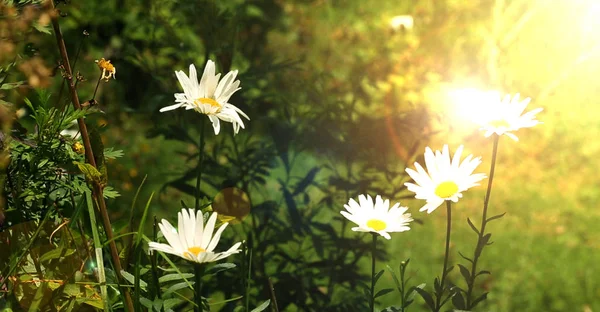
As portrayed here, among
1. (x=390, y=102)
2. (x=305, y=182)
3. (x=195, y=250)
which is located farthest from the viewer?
(x=390, y=102)

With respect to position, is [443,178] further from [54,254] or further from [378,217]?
[54,254]

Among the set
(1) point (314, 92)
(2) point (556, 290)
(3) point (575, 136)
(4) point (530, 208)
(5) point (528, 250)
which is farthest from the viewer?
(3) point (575, 136)

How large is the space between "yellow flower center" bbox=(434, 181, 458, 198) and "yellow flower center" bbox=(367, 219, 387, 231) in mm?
111

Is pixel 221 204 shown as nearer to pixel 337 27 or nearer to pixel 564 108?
pixel 337 27

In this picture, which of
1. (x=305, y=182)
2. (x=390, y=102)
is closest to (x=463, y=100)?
(x=390, y=102)

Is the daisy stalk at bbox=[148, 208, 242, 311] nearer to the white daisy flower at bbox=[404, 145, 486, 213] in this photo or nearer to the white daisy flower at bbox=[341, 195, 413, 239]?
the white daisy flower at bbox=[341, 195, 413, 239]

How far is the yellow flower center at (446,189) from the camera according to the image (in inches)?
49.2

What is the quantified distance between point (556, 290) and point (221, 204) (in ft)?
5.61

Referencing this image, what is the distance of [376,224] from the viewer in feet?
4.21

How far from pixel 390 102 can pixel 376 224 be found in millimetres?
2998

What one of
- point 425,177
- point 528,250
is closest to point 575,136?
point 528,250

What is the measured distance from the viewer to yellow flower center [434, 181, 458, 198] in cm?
125

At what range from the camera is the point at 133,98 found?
4.03 meters

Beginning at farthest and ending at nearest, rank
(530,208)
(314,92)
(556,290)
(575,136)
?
(575,136) → (530,208) → (556,290) → (314,92)
